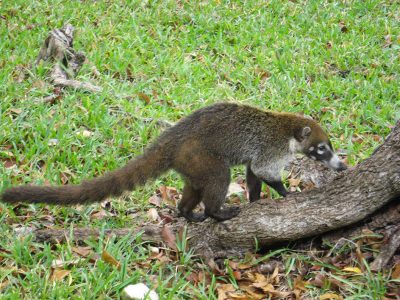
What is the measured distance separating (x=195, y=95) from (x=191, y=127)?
2.30m

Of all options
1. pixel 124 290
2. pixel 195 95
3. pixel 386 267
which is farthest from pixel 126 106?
pixel 386 267

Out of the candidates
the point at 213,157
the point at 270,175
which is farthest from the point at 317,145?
the point at 213,157

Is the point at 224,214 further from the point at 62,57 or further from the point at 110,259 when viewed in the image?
the point at 62,57

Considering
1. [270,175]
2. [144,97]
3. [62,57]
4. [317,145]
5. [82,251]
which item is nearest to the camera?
[82,251]

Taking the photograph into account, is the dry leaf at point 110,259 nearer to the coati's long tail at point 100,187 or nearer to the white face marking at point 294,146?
the coati's long tail at point 100,187

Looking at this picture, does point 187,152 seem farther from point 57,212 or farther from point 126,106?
point 126,106

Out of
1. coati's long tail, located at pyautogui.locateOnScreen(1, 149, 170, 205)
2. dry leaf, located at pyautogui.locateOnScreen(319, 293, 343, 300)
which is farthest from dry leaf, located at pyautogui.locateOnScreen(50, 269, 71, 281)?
dry leaf, located at pyautogui.locateOnScreen(319, 293, 343, 300)

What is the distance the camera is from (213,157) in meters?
4.54

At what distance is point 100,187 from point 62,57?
3198mm

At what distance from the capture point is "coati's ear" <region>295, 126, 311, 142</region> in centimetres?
488

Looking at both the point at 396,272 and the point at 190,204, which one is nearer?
the point at 396,272

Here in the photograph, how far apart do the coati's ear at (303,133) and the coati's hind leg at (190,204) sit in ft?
3.50

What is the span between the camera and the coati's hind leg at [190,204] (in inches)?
186

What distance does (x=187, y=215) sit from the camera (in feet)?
15.8
